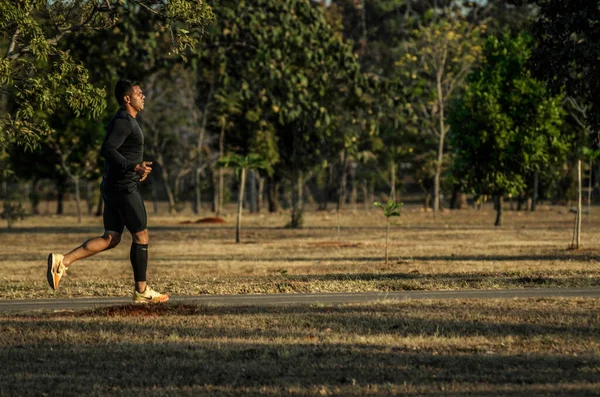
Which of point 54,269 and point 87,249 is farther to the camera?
point 87,249

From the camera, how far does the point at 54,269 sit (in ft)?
42.6

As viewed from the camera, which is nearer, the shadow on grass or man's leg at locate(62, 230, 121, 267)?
the shadow on grass

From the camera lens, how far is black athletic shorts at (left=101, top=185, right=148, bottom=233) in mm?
12898

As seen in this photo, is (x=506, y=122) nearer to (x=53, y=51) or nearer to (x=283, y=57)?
(x=283, y=57)

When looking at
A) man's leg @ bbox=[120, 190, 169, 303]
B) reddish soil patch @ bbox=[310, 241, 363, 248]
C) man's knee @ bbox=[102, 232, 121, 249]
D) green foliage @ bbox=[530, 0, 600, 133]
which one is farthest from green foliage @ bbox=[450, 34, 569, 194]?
man's knee @ bbox=[102, 232, 121, 249]

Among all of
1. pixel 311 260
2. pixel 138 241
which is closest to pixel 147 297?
pixel 138 241

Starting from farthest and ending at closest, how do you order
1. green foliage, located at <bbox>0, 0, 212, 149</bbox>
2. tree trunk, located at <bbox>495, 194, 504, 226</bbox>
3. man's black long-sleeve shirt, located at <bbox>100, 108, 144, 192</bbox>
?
tree trunk, located at <bbox>495, 194, 504, 226</bbox>
green foliage, located at <bbox>0, 0, 212, 149</bbox>
man's black long-sleeve shirt, located at <bbox>100, 108, 144, 192</bbox>

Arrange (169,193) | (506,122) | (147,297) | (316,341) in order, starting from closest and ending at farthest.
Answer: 1. (316,341)
2. (147,297)
3. (506,122)
4. (169,193)

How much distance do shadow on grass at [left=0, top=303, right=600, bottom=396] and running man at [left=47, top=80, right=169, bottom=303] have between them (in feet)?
2.03

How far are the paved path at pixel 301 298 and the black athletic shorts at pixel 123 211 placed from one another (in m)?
1.35

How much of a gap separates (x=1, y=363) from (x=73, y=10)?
9891 mm

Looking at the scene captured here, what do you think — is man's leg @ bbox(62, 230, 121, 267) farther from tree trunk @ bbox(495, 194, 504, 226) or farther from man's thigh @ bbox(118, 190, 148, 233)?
tree trunk @ bbox(495, 194, 504, 226)

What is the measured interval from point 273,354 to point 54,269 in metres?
4.11

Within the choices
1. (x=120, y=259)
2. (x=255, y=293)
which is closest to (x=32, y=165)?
(x=120, y=259)
